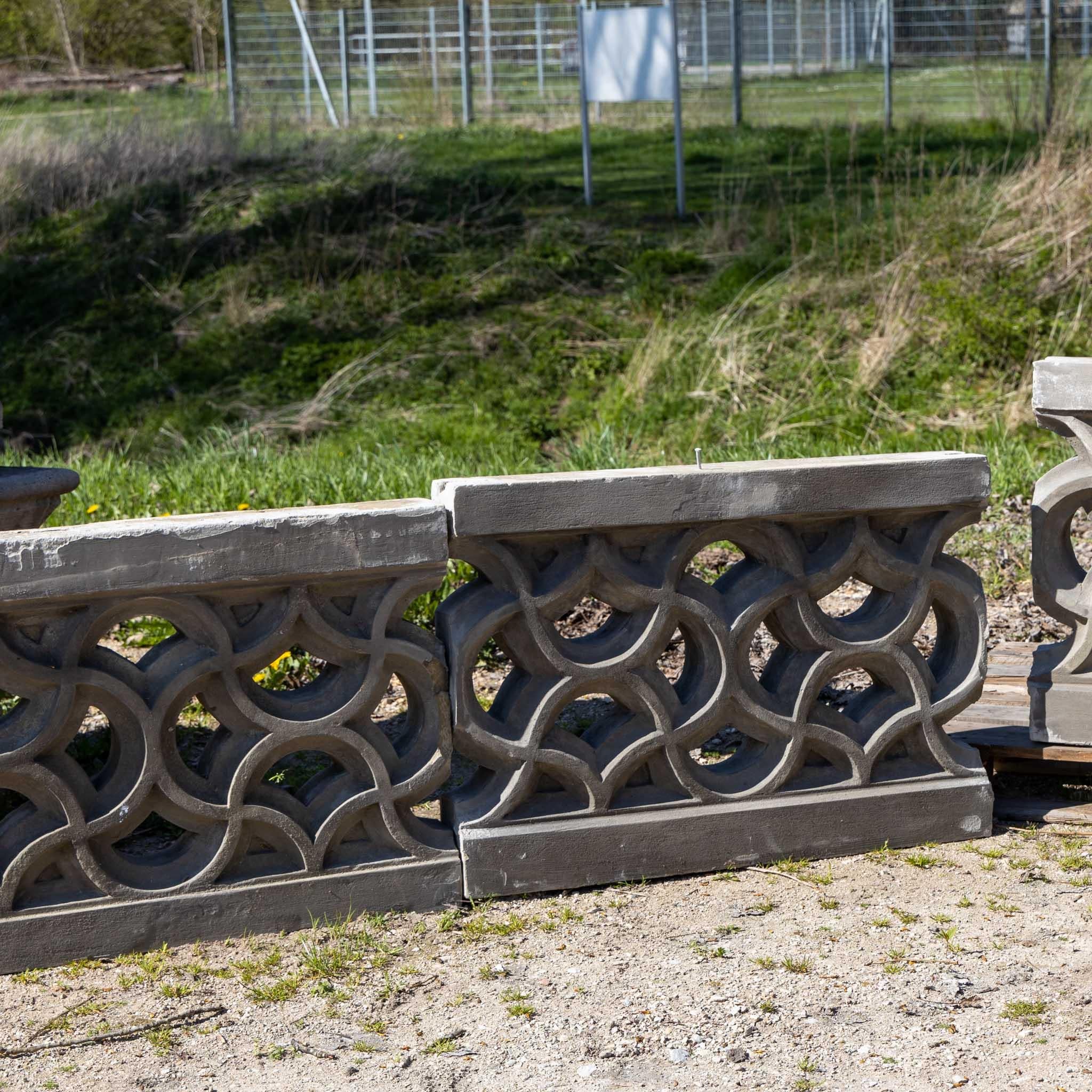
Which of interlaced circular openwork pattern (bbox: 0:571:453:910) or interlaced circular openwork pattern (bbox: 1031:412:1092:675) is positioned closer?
interlaced circular openwork pattern (bbox: 0:571:453:910)

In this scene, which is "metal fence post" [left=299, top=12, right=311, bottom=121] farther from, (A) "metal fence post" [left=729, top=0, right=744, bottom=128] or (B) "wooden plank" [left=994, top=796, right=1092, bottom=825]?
(B) "wooden plank" [left=994, top=796, right=1092, bottom=825]

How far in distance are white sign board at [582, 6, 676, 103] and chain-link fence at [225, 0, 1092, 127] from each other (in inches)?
193

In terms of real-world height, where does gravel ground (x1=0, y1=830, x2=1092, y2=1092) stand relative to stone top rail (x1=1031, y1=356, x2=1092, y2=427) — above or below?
below

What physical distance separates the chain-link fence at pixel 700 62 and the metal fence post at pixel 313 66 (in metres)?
0.05

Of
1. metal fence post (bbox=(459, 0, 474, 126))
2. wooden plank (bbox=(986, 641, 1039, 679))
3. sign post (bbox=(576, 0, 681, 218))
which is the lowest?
wooden plank (bbox=(986, 641, 1039, 679))

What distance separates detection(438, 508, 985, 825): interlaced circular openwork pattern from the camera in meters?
3.22

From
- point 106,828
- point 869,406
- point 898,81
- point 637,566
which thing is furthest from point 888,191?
point 106,828

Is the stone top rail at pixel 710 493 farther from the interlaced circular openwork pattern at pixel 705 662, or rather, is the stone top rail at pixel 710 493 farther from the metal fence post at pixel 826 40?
the metal fence post at pixel 826 40

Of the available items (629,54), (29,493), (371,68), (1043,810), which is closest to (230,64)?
(371,68)

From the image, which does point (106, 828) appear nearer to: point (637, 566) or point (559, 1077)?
point (559, 1077)

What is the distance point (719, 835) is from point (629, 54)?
9271 mm

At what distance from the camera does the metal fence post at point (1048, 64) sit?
12.1 m

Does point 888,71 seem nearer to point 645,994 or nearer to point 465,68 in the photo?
point 465,68

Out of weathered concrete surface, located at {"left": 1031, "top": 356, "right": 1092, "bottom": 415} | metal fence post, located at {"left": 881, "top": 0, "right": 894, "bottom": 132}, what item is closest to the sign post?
metal fence post, located at {"left": 881, "top": 0, "right": 894, "bottom": 132}
